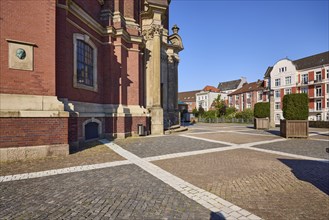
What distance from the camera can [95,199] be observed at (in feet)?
12.2

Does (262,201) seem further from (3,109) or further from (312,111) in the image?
(312,111)

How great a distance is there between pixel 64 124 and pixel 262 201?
7.31 m

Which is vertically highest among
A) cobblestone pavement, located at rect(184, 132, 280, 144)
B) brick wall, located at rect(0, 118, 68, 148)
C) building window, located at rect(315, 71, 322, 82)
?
building window, located at rect(315, 71, 322, 82)

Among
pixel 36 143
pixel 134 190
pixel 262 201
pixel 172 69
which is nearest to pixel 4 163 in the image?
pixel 36 143

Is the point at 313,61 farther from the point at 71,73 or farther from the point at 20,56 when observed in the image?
the point at 20,56

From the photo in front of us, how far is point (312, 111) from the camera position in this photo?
1533 inches

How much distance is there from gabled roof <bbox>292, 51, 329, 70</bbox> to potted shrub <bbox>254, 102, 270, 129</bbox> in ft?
89.5

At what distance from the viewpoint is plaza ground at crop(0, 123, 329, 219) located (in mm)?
3252

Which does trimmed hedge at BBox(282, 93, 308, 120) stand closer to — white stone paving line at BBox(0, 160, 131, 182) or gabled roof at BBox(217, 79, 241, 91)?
white stone paving line at BBox(0, 160, 131, 182)

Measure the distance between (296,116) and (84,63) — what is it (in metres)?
14.4

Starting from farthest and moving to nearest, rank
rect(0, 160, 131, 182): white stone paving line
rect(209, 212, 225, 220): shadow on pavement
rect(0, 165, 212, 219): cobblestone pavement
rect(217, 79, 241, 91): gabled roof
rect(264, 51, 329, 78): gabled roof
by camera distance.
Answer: rect(217, 79, 241, 91): gabled roof, rect(264, 51, 329, 78): gabled roof, rect(0, 160, 131, 182): white stone paving line, rect(0, 165, 212, 219): cobblestone pavement, rect(209, 212, 225, 220): shadow on pavement

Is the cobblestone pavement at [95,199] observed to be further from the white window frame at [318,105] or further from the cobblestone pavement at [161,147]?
the white window frame at [318,105]

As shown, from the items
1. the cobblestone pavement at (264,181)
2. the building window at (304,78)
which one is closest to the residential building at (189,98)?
the building window at (304,78)

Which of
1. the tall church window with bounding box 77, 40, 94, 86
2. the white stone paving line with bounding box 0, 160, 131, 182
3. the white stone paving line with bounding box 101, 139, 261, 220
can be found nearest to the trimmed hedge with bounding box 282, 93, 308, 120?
the white stone paving line with bounding box 101, 139, 261, 220
